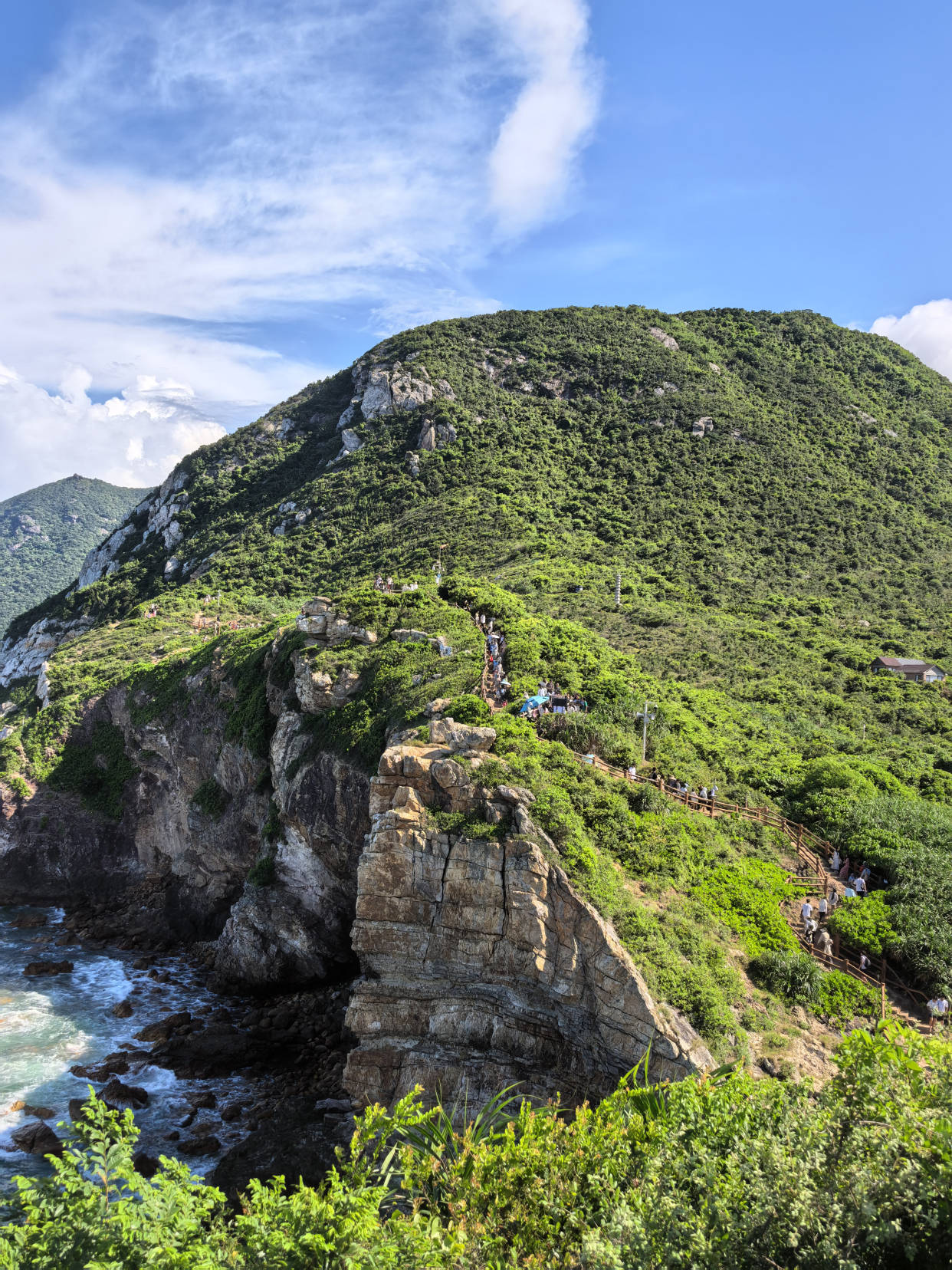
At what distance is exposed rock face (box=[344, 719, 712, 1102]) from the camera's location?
1684 cm

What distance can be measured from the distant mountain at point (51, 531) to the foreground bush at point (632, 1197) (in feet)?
394

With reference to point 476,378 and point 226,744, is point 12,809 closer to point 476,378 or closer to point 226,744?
point 226,744

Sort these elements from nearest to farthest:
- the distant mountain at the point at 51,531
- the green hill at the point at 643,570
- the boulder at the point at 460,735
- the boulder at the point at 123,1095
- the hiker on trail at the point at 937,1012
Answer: the hiker on trail at the point at 937,1012 → the boulder at the point at 460,735 → the green hill at the point at 643,570 → the boulder at the point at 123,1095 → the distant mountain at the point at 51,531

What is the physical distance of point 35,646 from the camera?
71875 mm

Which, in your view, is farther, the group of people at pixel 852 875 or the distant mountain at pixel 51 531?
the distant mountain at pixel 51 531

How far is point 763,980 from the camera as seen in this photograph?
693 inches

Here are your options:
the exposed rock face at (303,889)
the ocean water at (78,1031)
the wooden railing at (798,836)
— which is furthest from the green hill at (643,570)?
the ocean water at (78,1031)

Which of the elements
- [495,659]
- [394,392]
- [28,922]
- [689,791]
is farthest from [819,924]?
[394,392]

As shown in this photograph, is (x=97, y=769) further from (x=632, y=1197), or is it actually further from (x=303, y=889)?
(x=632, y=1197)

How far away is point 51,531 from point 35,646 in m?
97.0

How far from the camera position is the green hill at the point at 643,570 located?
2091cm

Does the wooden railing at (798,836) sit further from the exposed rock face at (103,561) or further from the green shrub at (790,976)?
the exposed rock face at (103,561)

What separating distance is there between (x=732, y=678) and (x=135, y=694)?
3698 cm

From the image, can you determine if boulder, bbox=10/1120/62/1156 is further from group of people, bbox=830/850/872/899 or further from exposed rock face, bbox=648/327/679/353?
exposed rock face, bbox=648/327/679/353
